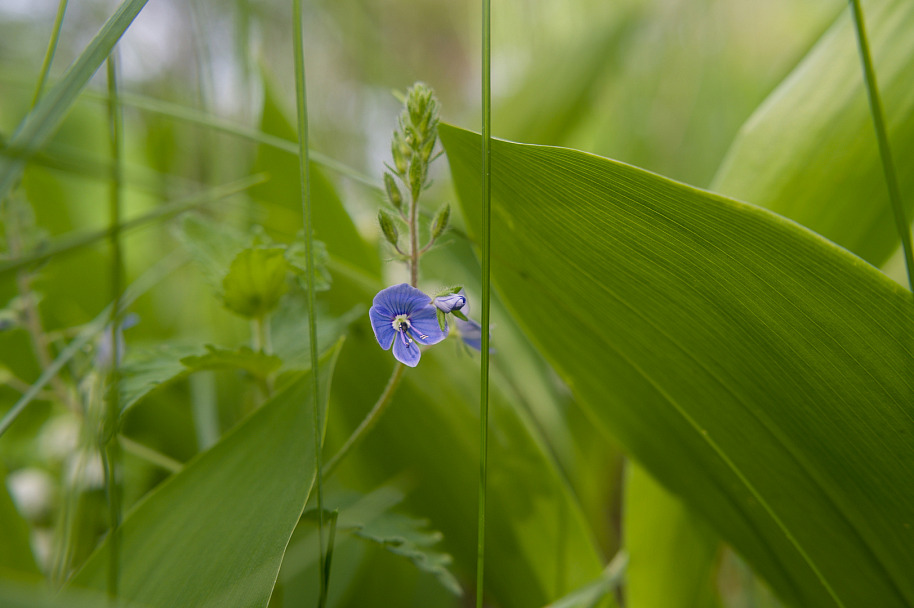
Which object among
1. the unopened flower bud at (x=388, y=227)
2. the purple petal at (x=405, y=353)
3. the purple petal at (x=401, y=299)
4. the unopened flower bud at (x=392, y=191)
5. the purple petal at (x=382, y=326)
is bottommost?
the purple petal at (x=405, y=353)

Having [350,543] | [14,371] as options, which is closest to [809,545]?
[350,543]

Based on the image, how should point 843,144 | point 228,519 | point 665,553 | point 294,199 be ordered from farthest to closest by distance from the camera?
1. point 294,199
2. point 665,553
3. point 843,144
4. point 228,519

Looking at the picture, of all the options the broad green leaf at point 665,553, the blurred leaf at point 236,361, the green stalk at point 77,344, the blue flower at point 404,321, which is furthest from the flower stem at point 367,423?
the broad green leaf at point 665,553

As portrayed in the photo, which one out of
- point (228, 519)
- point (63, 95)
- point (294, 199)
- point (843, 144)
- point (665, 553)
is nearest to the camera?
point (63, 95)

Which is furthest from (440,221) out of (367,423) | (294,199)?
(294,199)

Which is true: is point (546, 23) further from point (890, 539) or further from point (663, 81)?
point (890, 539)

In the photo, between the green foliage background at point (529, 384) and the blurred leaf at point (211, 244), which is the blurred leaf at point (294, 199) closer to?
the green foliage background at point (529, 384)

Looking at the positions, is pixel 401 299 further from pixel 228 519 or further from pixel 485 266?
pixel 228 519

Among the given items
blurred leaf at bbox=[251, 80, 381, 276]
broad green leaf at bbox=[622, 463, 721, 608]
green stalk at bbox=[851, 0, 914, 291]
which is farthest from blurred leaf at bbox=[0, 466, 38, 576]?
green stalk at bbox=[851, 0, 914, 291]
